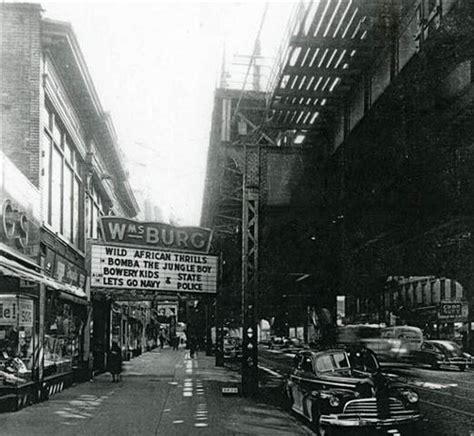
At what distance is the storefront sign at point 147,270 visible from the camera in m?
22.7

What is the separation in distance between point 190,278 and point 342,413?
1262cm

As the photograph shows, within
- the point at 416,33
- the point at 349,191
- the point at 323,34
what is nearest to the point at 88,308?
the point at 349,191

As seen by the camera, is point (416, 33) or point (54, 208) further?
point (54, 208)

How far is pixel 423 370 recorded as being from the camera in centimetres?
3359

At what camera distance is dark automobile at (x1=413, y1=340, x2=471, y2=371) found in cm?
3259

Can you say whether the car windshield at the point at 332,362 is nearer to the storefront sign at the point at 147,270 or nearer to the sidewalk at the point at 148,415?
the sidewalk at the point at 148,415

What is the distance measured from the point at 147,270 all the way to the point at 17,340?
26.0ft

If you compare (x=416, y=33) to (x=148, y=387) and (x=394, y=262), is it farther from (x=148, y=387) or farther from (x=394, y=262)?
(x=394, y=262)

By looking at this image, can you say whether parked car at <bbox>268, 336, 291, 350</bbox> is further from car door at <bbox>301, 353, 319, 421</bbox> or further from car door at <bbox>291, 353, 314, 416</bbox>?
car door at <bbox>301, 353, 319, 421</bbox>

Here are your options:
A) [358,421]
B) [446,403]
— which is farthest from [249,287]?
[358,421]

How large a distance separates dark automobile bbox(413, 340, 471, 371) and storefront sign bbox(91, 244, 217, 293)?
1457 cm

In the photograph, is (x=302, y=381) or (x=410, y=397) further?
(x=302, y=381)

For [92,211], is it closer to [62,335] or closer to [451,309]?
[62,335]

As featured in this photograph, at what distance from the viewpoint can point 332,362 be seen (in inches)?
536
